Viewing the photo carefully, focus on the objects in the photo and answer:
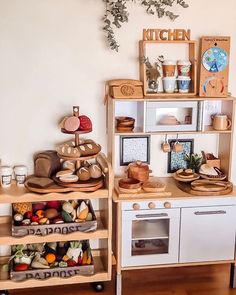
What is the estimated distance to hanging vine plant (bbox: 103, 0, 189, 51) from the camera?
9.11 feet

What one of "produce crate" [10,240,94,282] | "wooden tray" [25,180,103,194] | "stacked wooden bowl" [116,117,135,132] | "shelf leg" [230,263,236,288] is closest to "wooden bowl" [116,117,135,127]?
"stacked wooden bowl" [116,117,135,132]

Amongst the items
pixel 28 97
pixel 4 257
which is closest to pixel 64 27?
pixel 28 97

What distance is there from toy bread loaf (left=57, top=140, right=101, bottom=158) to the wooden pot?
0.91 feet

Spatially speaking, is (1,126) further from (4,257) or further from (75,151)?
(4,257)

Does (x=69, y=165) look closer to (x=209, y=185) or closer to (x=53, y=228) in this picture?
(x=53, y=228)

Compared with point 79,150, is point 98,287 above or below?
below

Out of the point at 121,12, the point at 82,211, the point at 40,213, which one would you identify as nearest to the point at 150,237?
the point at 82,211

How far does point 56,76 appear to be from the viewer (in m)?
2.88

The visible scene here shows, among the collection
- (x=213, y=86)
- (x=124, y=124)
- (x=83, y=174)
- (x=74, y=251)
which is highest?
(x=213, y=86)

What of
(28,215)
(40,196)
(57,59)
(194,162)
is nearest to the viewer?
(40,196)

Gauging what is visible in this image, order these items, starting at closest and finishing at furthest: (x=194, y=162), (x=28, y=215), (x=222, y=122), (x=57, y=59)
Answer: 1. (x=28, y=215)
2. (x=57, y=59)
3. (x=222, y=122)
4. (x=194, y=162)

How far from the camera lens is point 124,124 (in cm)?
285

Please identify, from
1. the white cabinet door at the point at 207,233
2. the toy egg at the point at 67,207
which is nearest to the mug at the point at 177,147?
the white cabinet door at the point at 207,233

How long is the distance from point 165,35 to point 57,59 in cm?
70
